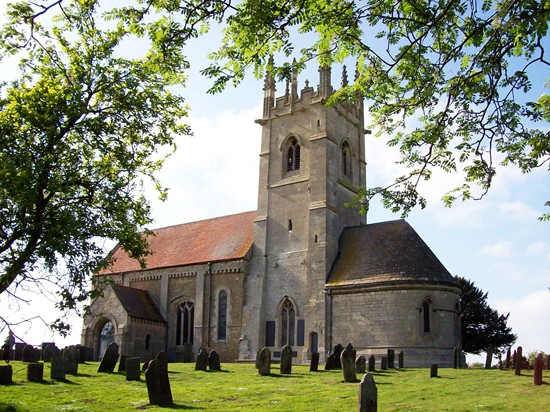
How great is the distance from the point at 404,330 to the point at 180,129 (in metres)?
15.5

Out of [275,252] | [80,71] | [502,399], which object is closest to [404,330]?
[275,252]

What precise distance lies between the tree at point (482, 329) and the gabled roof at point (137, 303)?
64.6 ft

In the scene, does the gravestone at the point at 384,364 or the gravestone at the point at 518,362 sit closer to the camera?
the gravestone at the point at 518,362

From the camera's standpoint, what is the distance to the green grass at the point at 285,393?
1287 centimetres

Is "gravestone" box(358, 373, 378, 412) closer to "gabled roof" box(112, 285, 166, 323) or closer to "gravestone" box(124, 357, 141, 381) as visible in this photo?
"gravestone" box(124, 357, 141, 381)

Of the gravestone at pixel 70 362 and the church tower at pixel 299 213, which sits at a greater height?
the church tower at pixel 299 213

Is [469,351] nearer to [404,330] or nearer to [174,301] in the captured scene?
[404,330]

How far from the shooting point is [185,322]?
34.6m

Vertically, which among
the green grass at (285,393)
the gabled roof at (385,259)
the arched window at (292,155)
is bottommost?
the green grass at (285,393)

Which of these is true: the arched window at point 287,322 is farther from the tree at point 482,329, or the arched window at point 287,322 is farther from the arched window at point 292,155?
the tree at point 482,329

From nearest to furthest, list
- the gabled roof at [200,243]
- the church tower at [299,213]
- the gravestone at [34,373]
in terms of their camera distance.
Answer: the gravestone at [34,373] → the church tower at [299,213] → the gabled roof at [200,243]

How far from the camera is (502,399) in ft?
45.0

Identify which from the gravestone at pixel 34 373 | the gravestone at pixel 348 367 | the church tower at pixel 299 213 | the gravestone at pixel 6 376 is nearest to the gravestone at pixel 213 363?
the church tower at pixel 299 213

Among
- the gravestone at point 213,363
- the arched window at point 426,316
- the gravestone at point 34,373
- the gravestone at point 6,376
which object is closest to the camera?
the gravestone at point 6,376
